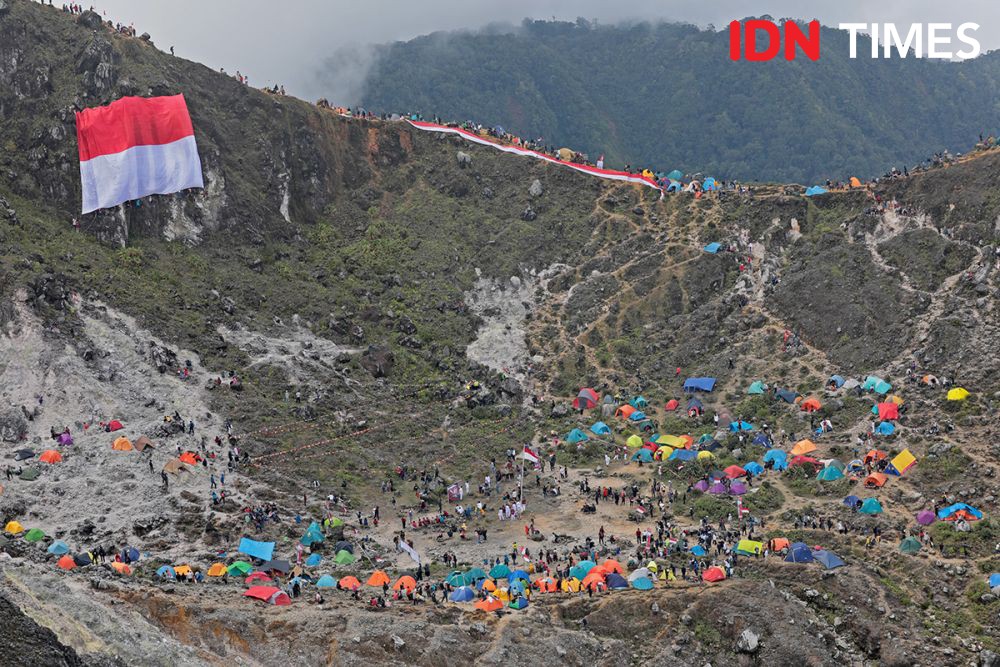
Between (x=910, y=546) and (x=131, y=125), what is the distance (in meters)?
59.1

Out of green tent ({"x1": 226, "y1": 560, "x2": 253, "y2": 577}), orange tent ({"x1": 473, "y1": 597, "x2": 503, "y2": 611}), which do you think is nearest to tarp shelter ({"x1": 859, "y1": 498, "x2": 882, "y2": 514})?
orange tent ({"x1": 473, "y1": 597, "x2": 503, "y2": 611})

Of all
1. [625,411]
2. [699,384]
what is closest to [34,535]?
[625,411]

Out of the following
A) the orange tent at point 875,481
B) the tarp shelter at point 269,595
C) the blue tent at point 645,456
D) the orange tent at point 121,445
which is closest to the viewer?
the tarp shelter at point 269,595

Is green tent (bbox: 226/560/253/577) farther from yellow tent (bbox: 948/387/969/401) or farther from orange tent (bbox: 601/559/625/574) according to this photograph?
yellow tent (bbox: 948/387/969/401)

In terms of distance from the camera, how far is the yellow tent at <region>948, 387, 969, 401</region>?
5572 centimetres

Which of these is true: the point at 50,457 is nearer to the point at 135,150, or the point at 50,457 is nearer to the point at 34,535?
the point at 34,535

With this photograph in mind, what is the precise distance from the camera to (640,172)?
300 ft

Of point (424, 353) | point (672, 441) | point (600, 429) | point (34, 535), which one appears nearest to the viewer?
point (34, 535)

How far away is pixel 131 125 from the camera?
77438 millimetres

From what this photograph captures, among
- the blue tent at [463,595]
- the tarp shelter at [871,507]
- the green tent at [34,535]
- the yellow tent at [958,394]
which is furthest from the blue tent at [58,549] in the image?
the yellow tent at [958,394]

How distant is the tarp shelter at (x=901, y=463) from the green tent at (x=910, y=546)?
24.0 ft

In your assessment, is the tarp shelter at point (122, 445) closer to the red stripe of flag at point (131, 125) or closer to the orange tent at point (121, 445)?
the orange tent at point (121, 445)

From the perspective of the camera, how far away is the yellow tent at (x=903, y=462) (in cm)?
5272

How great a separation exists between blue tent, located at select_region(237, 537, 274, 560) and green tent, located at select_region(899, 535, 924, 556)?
27436 millimetres
